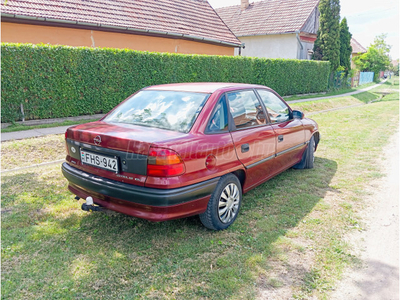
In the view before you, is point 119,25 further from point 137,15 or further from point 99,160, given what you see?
point 99,160

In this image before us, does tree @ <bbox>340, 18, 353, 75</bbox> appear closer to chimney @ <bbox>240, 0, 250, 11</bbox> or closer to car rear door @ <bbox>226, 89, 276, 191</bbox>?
chimney @ <bbox>240, 0, 250, 11</bbox>

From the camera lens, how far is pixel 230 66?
15.1 m

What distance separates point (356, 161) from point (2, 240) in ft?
21.1

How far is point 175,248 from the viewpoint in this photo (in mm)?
3355

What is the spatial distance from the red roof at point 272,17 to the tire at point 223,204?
79.5 ft

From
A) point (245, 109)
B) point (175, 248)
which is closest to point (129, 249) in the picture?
point (175, 248)

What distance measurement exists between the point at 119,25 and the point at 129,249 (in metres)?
11.2

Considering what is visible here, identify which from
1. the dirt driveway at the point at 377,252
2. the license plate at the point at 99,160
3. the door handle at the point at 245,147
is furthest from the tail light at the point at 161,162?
the dirt driveway at the point at 377,252

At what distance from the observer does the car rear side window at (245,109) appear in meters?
4.06

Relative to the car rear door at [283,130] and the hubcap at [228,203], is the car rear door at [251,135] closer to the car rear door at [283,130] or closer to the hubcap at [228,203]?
the car rear door at [283,130]

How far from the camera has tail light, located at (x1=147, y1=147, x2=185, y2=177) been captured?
122 inches

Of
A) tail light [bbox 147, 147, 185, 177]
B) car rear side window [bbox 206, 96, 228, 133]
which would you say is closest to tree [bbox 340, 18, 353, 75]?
car rear side window [bbox 206, 96, 228, 133]

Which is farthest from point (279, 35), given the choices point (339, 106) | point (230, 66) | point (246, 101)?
point (246, 101)

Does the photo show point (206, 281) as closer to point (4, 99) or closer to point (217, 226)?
point (217, 226)
